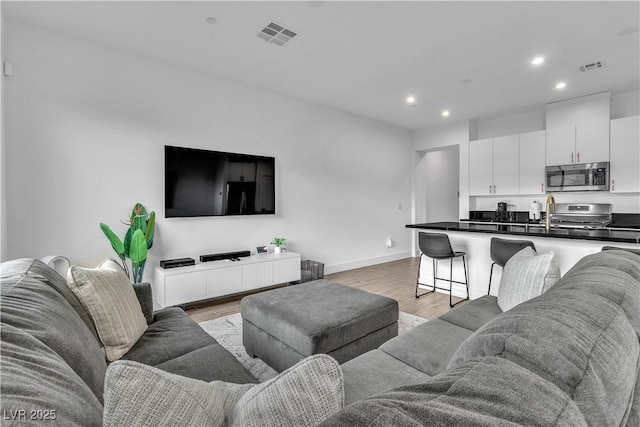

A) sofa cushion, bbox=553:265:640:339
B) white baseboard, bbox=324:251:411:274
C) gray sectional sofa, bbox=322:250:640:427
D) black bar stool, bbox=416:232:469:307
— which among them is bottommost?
white baseboard, bbox=324:251:411:274

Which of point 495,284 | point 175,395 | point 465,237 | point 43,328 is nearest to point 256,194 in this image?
point 465,237

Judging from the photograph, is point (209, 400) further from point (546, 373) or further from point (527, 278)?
point (527, 278)

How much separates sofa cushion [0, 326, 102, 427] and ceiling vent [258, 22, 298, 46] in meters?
2.92

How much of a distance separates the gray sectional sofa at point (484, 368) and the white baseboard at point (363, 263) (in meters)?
3.83

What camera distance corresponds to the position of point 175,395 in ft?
1.91

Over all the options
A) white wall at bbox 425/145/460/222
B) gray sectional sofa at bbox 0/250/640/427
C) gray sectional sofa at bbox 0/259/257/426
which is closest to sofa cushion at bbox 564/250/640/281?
gray sectional sofa at bbox 0/250/640/427

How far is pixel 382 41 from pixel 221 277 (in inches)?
121

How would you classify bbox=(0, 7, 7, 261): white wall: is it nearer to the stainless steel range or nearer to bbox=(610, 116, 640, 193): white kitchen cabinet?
the stainless steel range

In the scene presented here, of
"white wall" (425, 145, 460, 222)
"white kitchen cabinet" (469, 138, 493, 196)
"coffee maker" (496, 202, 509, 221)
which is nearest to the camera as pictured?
"coffee maker" (496, 202, 509, 221)

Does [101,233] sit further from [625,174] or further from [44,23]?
[625,174]

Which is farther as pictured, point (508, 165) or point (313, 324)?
point (508, 165)

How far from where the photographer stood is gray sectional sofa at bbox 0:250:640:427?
442mm

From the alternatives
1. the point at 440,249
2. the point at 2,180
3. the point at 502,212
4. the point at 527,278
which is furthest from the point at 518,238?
the point at 2,180

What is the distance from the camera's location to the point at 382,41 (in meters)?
3.05
